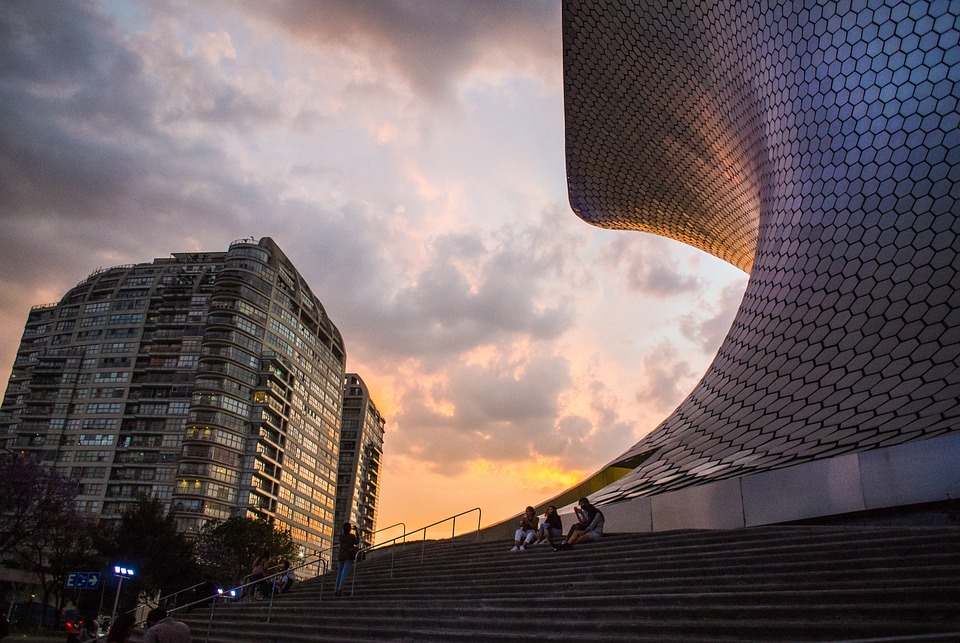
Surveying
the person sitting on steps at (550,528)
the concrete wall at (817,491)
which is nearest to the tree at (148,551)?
the person sitting on steps at (550,528)

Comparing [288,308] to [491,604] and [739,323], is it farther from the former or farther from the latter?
[491,604]

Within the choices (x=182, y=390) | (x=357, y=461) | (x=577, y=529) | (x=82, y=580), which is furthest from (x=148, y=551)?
(x=357, y=461)

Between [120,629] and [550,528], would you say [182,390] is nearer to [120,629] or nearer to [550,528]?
[550,528]

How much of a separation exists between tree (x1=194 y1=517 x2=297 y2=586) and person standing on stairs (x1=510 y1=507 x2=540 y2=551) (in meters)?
34.3

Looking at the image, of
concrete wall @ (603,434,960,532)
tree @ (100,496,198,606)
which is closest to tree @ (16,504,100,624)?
tree @ (100,496,198,606)

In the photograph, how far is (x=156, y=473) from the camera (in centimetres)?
5919

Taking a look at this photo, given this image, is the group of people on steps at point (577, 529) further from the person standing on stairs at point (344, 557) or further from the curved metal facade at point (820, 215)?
the person standing on stairs at point (344, 557)

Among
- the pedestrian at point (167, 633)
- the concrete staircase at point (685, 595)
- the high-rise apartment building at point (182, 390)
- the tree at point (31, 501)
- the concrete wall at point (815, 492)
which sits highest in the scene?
the high-rise apartment building at point (182, 390)

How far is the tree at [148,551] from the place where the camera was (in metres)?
28.0

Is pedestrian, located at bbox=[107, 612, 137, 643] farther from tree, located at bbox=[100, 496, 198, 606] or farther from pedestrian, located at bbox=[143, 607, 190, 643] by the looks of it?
tree, located at bbox=[100, 496, 198, 606]

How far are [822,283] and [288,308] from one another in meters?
65.6

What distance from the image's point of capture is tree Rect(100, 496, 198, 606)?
2795 cm

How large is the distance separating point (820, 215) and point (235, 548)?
1644 inches

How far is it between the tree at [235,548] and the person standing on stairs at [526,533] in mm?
34302
